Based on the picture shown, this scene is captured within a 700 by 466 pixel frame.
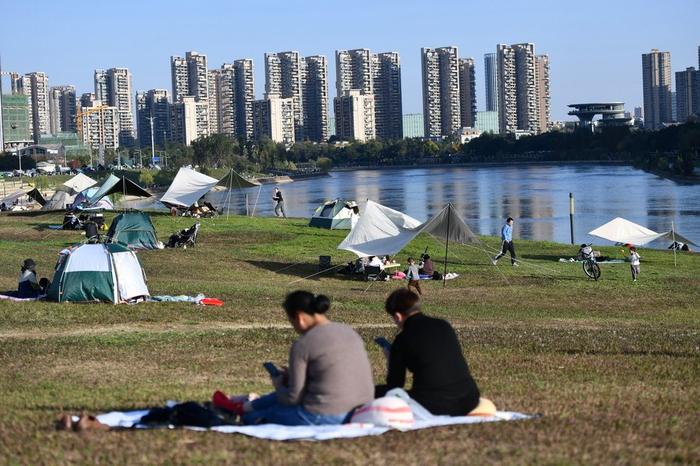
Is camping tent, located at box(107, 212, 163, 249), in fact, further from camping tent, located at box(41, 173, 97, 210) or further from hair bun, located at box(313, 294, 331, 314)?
hair bun, located at box(313, 294, 331, 314)

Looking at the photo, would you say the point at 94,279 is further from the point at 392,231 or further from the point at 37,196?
the point at 37,196

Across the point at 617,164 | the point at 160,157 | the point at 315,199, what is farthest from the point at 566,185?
the point at 160,157

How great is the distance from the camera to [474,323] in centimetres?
1762

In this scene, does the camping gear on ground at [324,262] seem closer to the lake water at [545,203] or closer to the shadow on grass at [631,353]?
the shadow on grass at [631,353]

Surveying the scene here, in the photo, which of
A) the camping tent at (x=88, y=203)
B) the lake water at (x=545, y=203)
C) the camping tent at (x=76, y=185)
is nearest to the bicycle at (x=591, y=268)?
the lake water at (x=545, y=203)

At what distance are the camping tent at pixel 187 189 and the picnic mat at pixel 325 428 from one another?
30.8 metres

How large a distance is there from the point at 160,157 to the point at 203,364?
167994 mm

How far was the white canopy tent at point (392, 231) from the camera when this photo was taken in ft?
78.3

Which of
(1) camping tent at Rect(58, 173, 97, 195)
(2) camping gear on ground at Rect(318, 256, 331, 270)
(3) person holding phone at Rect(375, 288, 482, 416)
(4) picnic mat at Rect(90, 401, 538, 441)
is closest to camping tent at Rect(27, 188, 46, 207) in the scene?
(1) camping tent at Rect(58, 173, 97, 195)

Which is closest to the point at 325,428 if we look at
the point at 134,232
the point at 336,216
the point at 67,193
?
the point at 134,232

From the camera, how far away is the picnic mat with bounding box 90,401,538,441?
267 inches

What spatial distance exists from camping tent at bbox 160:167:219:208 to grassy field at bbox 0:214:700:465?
8.39m

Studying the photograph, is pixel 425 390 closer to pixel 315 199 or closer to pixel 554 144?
pixel 315 199

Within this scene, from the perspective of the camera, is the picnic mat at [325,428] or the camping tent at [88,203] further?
the camping tent at [88,203]
